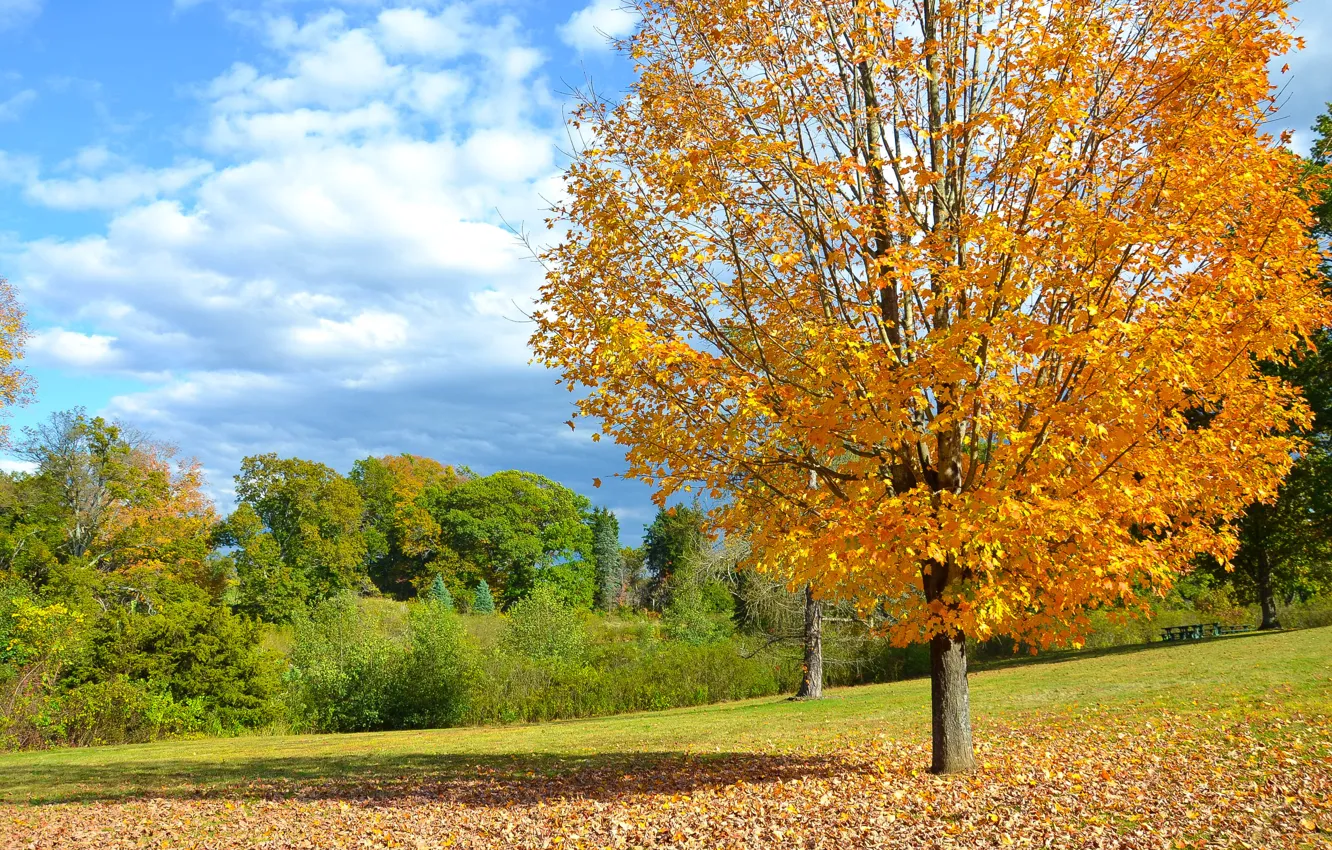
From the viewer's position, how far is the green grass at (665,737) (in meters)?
11.0

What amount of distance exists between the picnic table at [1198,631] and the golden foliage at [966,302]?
24664 millimetres

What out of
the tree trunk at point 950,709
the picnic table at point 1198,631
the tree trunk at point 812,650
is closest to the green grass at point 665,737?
the tree trunk at point 812,650

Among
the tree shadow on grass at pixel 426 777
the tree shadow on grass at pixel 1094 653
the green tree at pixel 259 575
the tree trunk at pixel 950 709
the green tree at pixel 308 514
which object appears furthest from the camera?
the green tree at pixel 308 514

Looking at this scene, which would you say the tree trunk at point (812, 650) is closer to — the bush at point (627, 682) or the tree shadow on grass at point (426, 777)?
the bush at point (627, 682)

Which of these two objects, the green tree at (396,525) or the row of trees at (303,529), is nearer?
the row of trees at (303,529)

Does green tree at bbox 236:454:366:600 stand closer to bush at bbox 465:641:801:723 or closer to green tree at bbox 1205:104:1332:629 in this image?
bush at bbox 465:641:801:723

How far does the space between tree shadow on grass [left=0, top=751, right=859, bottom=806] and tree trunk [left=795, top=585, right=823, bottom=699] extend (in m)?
8.98

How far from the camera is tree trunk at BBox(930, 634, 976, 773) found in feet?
24.7

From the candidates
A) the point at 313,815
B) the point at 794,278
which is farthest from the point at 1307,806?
the point at 313,815

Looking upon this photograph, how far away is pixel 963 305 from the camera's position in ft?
22.2

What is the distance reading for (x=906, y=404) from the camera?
20.3 feet

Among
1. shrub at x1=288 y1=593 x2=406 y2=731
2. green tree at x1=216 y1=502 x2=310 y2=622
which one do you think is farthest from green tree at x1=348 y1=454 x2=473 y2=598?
shrub at x1=288 y1=593 x2=406 y2=731

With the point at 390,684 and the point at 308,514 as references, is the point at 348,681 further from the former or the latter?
the point at 308,514

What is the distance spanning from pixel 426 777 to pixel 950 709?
690 centimetres
